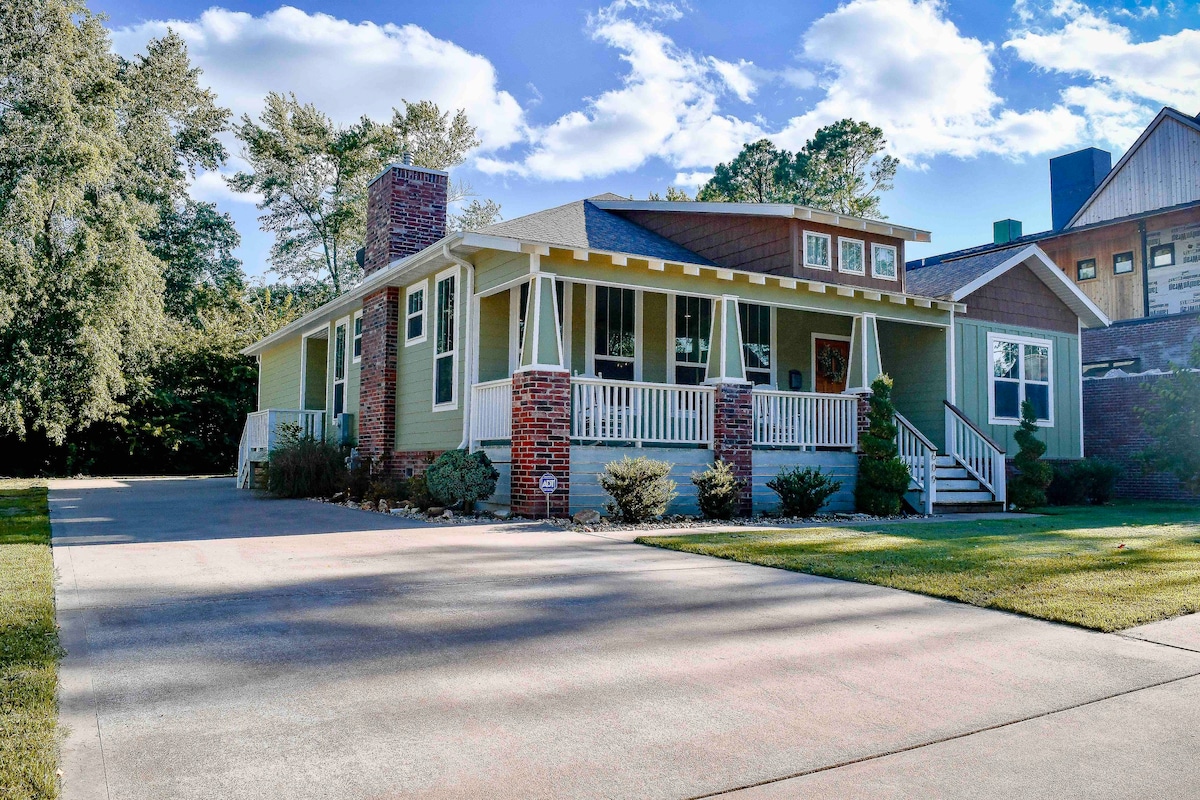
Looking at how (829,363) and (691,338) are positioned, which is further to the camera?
(829,363)

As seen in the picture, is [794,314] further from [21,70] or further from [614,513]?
[21,70]

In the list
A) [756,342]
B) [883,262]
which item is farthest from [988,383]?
[756,342]

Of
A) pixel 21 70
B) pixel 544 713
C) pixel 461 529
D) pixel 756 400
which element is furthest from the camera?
pixel 21 70

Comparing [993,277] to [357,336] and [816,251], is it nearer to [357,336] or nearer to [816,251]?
[816,251]

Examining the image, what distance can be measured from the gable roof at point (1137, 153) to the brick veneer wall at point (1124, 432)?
808 centimetres

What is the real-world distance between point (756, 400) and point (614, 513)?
3.51 m

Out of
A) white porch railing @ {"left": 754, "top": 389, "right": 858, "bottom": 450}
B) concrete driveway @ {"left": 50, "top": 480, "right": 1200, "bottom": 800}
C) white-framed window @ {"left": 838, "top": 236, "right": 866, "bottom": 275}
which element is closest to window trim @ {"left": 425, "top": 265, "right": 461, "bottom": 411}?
white porch railing @ {"left": 754, "top": 389, "right": 858, "bottom": 450}

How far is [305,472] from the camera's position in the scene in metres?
14.4

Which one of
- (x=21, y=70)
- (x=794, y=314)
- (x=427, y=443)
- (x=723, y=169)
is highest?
(x=723, y=169)

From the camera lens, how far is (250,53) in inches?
1049

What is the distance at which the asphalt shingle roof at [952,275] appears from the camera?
51.3 feet

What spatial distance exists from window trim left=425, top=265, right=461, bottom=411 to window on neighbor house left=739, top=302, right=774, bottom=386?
198 inches

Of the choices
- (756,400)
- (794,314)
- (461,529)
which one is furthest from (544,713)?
(794,314)

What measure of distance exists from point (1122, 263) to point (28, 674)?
82.4 feet
